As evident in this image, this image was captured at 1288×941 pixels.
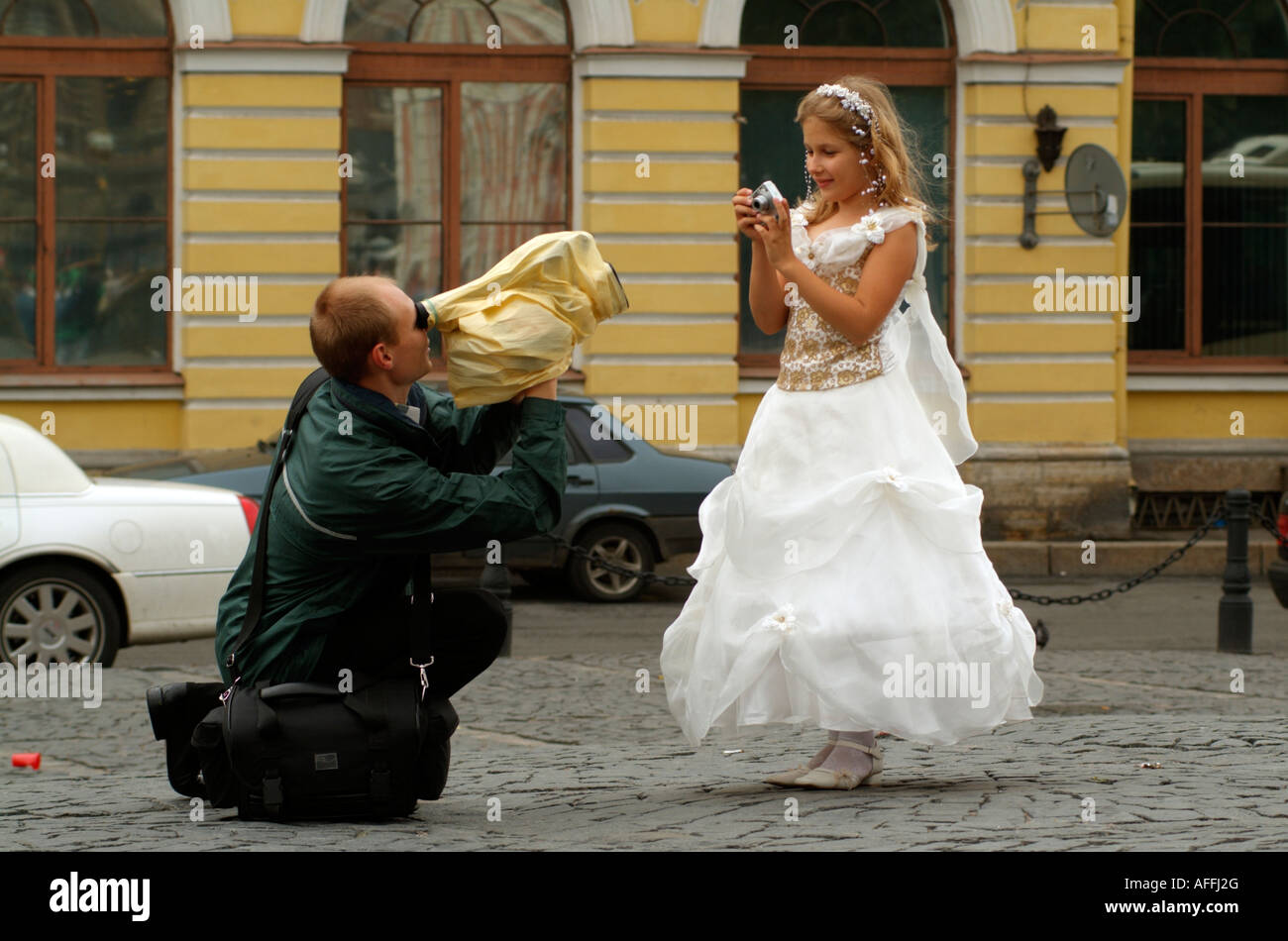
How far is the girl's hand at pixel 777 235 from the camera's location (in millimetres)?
5141

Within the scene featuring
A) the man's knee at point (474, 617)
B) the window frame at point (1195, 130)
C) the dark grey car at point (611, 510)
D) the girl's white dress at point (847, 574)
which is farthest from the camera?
the window frame at point (1195, 130)

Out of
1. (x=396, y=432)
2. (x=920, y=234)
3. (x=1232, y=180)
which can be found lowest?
(x=396, y=432)

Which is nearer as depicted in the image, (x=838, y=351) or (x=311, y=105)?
(x=838, y=351)

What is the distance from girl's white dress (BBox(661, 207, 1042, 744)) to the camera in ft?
16.6

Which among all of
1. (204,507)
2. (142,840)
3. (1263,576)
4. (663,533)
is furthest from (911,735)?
(1263,576)

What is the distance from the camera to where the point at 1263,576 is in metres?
15.8

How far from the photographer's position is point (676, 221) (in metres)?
17.7

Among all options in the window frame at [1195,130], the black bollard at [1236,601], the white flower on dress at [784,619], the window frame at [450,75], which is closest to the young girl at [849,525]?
the white flower on dress at [784,619]

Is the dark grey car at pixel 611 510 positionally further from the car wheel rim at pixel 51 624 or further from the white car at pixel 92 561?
the car wheel rim at pixel 51 624

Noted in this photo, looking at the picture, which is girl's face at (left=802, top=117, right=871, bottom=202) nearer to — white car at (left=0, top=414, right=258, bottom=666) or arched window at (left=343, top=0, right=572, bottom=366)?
white car at (left=0, top=414, right=258, bottom=666)

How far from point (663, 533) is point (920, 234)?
8590 mm

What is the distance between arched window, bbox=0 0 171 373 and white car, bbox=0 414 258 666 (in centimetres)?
788

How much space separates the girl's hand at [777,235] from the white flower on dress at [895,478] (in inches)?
23.4

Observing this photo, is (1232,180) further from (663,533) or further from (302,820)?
(302,820)
